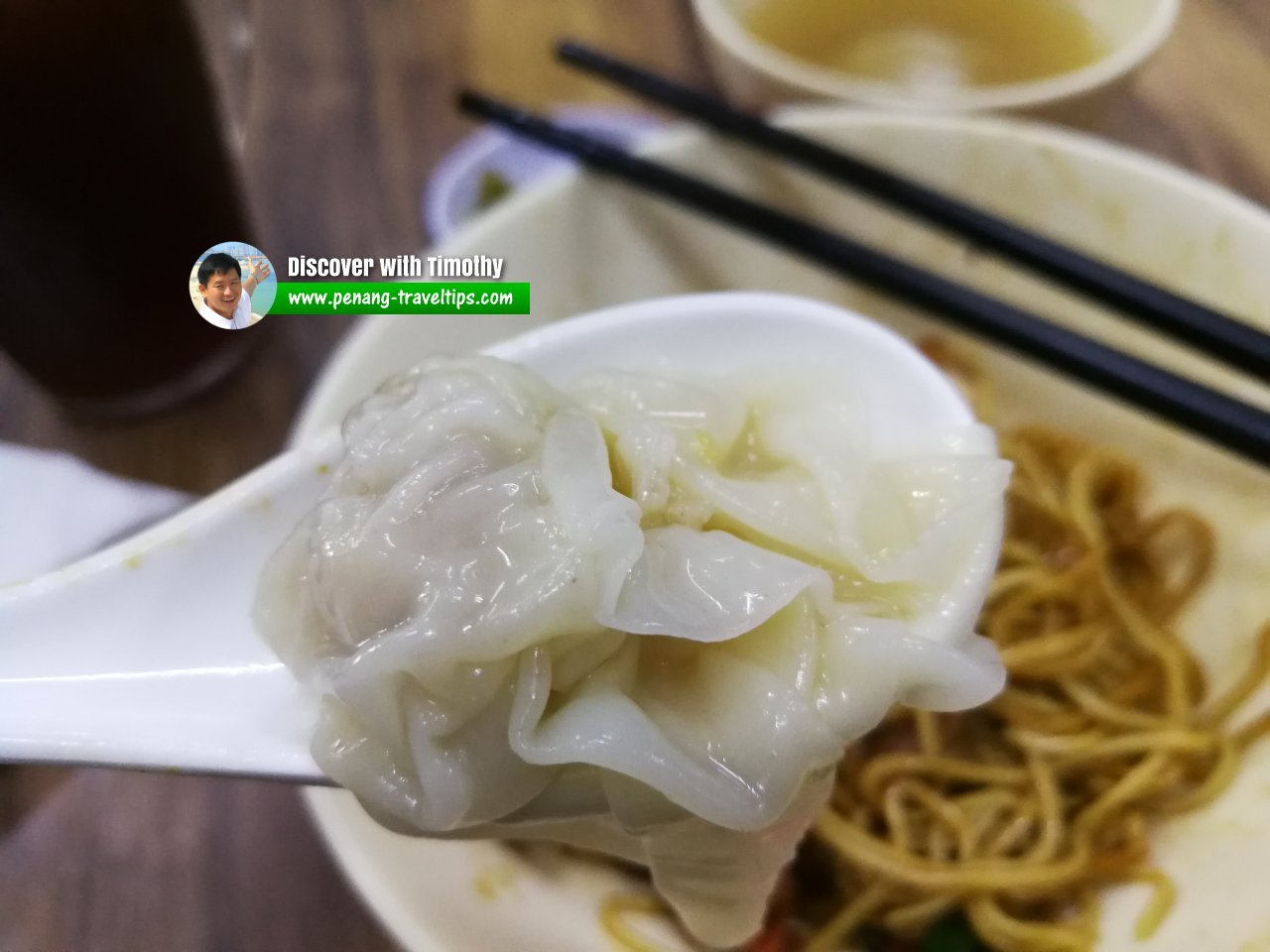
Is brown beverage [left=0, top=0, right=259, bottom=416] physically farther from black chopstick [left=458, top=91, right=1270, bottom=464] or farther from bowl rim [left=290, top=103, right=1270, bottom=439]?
black chopstick [left=458, top=91, right=1270, bottom=464]

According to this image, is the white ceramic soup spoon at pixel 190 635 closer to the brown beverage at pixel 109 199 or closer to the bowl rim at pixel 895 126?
the bowl rim at pixel 895 126

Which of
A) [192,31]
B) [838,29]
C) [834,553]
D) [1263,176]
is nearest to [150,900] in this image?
[834,553]

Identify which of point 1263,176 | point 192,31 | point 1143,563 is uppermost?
point 192,31

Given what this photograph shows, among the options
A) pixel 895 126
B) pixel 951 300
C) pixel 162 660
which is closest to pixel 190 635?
pixel 162 660

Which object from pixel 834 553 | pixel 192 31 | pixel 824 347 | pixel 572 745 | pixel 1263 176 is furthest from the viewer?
pixel 1263 176

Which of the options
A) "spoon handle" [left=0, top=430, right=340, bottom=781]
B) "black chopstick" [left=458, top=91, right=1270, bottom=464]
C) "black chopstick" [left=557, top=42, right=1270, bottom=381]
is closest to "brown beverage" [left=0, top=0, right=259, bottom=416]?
"black chopstick" [left=458, top=91, right=1270, bottom=464]

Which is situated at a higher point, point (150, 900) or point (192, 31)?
point (192, 31)

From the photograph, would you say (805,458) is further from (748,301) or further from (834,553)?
(748,301)

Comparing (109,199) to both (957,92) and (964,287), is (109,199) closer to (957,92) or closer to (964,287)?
(964,287)
